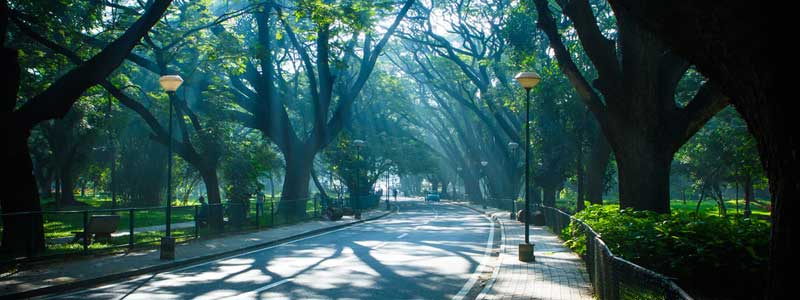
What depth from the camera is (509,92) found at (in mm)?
35594

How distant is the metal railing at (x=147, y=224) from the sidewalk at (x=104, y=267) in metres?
0.60

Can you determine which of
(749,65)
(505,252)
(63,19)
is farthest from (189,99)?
(749,65)

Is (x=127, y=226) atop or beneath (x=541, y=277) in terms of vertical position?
beneath

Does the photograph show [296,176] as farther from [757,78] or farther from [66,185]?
[757,78]

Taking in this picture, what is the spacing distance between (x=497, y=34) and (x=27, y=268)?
26.2m

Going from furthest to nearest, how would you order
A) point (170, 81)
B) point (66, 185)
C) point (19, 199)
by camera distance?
point (66, 185) → point (170, 81) → point (19, 199)

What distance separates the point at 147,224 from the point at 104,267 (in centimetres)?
1700

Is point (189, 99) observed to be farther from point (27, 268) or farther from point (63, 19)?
point (27, 268)

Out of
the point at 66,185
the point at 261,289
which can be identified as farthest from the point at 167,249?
the point at 66,185

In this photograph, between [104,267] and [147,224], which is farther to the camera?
[147,224]

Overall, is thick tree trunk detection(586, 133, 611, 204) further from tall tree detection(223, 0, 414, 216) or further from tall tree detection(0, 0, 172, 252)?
tall tree detection(0, 0, 172, 252)

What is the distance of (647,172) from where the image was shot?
14453 mm

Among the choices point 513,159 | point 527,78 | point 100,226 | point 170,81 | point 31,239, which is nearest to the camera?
point 31,239

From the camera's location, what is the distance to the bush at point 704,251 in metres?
7.31
